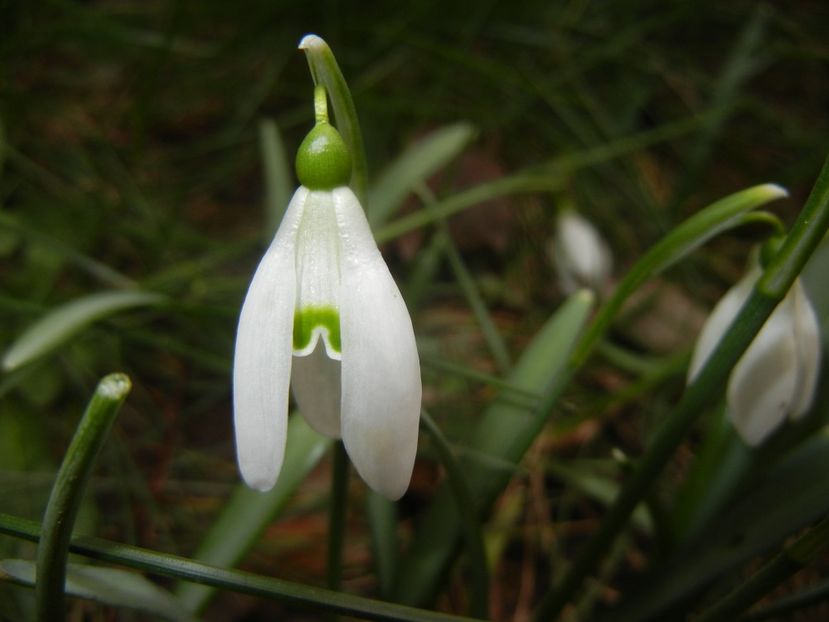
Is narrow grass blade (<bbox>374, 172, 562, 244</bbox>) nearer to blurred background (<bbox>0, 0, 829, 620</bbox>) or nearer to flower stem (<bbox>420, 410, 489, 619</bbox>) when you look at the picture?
blurred background (<bbox>0, 0, 829, 620</bbox>)

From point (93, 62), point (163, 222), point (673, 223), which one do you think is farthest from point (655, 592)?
point (93, 62)

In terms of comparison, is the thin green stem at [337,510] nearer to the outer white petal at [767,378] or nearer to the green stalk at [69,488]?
the green stalk at [69,488]

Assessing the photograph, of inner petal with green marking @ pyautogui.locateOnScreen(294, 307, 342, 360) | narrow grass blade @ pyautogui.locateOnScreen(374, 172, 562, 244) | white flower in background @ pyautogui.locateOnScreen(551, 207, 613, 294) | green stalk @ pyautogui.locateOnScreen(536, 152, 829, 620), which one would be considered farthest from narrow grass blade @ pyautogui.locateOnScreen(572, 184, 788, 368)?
white flower in background @ pyautogui.locateOnScreen(551, 207, 613, 294)

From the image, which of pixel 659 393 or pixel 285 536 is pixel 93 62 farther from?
pixel 659 393

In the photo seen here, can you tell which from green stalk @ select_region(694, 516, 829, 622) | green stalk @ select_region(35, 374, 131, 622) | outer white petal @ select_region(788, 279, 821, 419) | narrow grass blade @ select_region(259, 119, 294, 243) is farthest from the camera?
narrow grass blade @ select_region(259, 119, 294, 243)

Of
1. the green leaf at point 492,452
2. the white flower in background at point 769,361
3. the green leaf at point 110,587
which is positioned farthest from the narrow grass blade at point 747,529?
the green leaf at point 110,587

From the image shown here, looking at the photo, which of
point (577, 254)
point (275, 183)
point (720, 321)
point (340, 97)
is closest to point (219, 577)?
point (340, 97)
